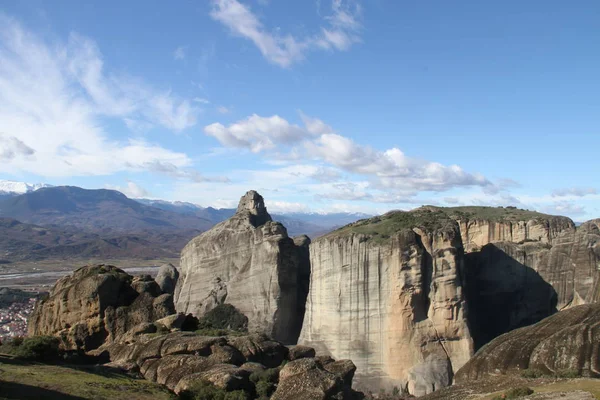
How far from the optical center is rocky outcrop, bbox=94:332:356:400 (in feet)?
65.2

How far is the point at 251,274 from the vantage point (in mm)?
59125

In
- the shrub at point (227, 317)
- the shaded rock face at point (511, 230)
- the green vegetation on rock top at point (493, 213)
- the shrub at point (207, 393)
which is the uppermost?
the green vegetation on rock top at point (493, 213)

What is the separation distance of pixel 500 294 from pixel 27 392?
43.4m

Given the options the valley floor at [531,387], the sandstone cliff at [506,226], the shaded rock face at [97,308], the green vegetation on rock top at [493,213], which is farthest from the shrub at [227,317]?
the valley floor at [531,387]

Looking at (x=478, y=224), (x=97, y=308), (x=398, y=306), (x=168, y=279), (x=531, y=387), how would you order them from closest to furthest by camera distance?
(x=531, y=387) → (x=97, y=308) → (x=398, y=306) → (x=478, y=224) → (x=168, y=279)

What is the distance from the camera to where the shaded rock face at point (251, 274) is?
186ft

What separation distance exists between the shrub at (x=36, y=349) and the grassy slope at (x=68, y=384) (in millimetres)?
1199

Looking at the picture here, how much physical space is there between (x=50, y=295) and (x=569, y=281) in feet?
132

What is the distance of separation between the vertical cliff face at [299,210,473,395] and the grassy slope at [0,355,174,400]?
88.0ft

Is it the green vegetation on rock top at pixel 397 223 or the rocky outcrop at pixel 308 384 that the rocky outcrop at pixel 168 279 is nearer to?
the green vegetation on rock top at pixel 397 223

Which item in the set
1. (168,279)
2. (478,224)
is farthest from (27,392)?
(168,279)

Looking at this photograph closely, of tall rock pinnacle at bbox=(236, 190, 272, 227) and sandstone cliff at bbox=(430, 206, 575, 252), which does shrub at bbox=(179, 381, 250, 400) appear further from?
tall rock pinnacle at bbox=(236, 190, 272, 227)

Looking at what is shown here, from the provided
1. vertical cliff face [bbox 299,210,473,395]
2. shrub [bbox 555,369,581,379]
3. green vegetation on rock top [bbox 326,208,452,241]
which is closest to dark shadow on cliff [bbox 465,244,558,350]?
green vegetation on rock top [bbox 326,208,452,241]

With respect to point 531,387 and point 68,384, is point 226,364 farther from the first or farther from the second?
point 531,387
